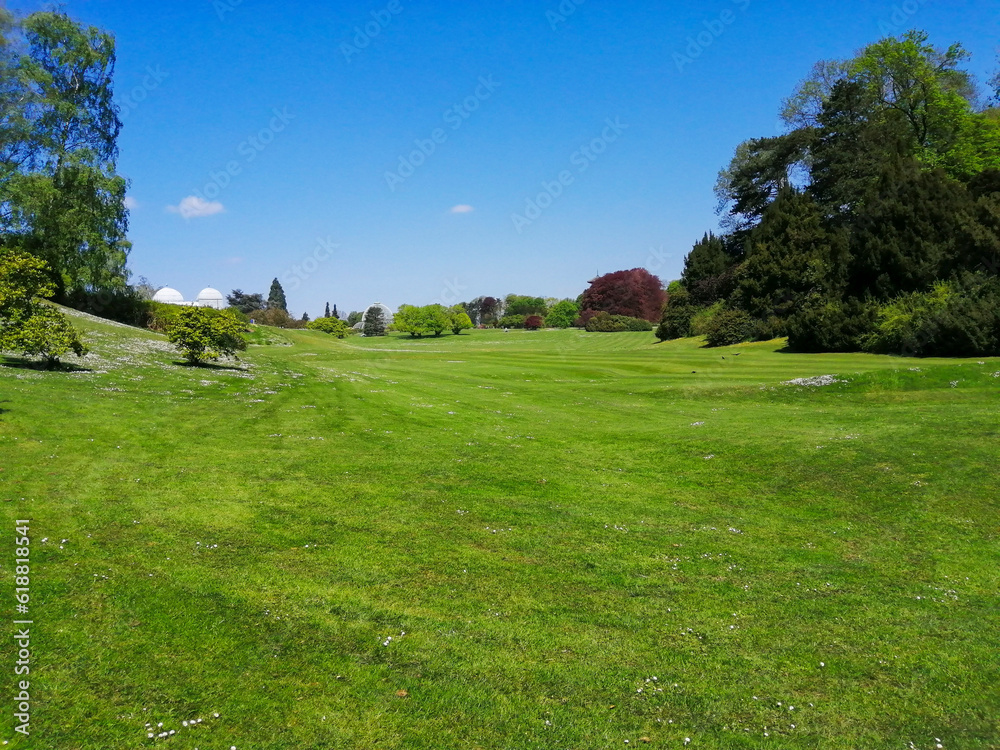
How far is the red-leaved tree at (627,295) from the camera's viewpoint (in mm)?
148750

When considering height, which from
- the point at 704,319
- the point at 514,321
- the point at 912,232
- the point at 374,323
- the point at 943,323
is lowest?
the point at 943,323

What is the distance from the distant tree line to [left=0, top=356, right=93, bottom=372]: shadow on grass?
51.5m

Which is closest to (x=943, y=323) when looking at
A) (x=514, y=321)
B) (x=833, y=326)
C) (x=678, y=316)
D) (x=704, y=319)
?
(x=833, y=326)

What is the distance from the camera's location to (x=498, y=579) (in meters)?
11.3

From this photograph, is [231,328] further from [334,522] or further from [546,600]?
[546,600]

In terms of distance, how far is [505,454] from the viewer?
21047 mm

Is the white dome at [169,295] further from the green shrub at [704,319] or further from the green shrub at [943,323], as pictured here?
the green shrub at [943,323]

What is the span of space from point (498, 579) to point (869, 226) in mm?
56083

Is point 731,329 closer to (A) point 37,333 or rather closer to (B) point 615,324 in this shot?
(B) point 615,324

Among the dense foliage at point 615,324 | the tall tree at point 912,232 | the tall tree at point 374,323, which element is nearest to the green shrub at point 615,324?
the dense foliage at point 615,324

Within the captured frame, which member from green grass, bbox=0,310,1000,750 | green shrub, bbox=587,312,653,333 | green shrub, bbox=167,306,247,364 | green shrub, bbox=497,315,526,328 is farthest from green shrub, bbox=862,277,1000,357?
green shrub, bbox=497,315,526,328

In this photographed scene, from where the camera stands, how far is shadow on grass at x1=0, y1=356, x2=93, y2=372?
88.5 feet

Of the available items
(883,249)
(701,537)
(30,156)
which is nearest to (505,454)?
(701,537)

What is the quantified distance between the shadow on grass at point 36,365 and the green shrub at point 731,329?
A: 6062cm
